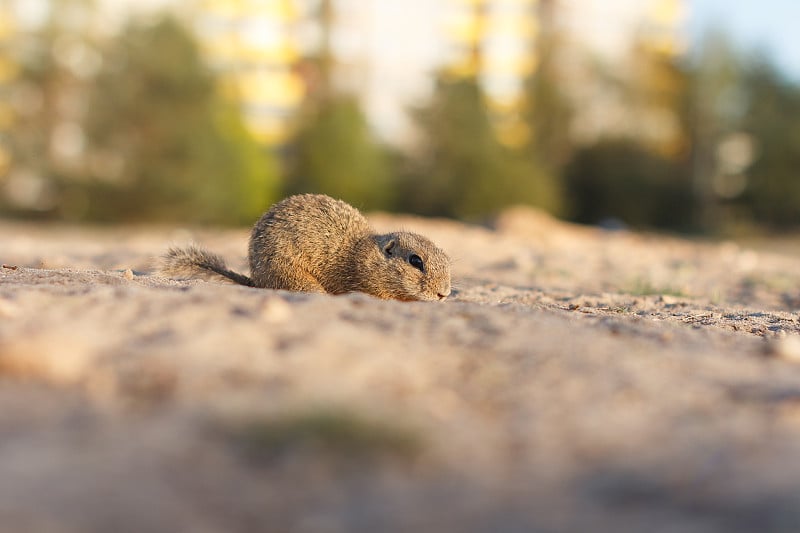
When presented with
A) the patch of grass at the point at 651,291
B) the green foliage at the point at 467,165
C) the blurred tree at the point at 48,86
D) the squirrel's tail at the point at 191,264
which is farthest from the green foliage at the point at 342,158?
A: the squirrel's tail at the point at 191,264

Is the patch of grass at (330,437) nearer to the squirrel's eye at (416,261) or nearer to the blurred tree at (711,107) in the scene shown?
the squirrel's eye at (416,261)

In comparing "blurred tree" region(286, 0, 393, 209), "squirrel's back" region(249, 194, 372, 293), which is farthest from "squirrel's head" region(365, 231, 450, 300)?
"blurred tree" region(286, 0, 393, 209)

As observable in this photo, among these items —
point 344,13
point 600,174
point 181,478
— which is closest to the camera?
point 181,478

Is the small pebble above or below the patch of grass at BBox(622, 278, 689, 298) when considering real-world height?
above

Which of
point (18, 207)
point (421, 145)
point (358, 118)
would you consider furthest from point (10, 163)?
point (421, 145)

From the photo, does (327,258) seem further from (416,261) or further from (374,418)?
(374,418)

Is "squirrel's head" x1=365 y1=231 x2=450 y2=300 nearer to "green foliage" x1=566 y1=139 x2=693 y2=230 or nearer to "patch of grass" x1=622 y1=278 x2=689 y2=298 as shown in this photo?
"patch of grass" x1=622 y1=278 x2=689 y2=298

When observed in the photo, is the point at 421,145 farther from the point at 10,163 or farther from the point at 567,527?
the point at 567,527

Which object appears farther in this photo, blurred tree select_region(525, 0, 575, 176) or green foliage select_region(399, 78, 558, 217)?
blurred tree select_region(525, 0, 575, 176)
